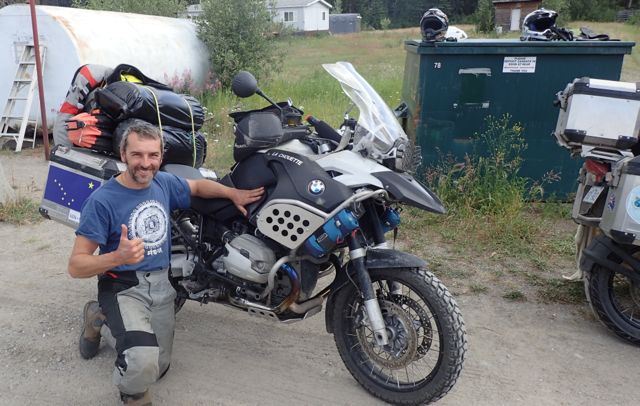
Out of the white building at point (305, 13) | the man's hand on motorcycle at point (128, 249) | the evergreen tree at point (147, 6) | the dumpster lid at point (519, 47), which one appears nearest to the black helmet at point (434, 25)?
the dumpster lid at point (519, 47)

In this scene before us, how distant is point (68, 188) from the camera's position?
3373mm

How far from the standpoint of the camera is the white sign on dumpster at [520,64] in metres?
5.57

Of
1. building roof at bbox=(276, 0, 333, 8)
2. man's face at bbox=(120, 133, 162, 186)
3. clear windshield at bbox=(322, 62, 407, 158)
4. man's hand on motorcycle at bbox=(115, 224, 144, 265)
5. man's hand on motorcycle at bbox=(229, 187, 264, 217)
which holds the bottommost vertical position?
man's hand on motorcycle at bbox=(115, 224, 144, 265)

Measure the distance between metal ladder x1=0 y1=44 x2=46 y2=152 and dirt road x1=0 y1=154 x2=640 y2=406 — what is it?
564 cm

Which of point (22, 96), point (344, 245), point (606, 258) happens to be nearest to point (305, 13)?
point (22, 96)

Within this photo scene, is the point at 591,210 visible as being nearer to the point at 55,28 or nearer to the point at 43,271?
the point at 43,271

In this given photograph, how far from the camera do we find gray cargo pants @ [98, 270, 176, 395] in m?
2.67

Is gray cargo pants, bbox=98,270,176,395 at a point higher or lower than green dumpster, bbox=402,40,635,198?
lower

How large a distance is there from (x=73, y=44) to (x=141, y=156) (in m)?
7.12

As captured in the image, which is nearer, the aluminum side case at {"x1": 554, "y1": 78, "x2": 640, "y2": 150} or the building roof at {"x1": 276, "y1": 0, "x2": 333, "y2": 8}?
the aluminum side case at {"x1": 554, "y1": 78, "x2": 640, "y2": 150}

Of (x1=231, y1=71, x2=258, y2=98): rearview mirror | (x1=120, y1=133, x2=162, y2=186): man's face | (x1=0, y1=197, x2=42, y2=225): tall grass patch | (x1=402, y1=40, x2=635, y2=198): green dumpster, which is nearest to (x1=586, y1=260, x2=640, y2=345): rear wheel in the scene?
(x1=402, y1=40, x2=635, y2=198): green dumpster

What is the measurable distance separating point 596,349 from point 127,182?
2937 millimetres

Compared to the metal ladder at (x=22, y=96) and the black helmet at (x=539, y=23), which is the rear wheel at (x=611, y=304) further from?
the metal ladder at (x=22, y=96)

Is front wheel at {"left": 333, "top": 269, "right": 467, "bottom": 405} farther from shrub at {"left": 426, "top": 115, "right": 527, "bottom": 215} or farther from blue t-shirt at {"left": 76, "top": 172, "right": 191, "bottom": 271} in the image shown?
shrub at {"left": 426, "top": 115, "right": 527, "bottom": 215}
